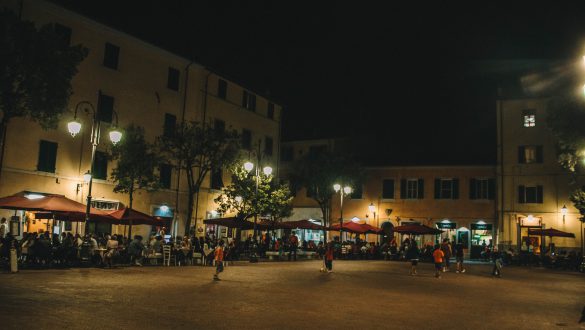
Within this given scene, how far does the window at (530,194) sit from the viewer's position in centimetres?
4472

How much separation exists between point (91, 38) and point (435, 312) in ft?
84.9

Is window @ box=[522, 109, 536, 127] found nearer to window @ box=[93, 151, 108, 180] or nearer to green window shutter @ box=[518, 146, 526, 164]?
green window shutter @ box=[518, 146, 526, 164]

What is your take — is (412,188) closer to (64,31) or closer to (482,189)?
(482,189)

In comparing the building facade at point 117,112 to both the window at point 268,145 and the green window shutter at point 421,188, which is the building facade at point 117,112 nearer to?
the window at point 268,145

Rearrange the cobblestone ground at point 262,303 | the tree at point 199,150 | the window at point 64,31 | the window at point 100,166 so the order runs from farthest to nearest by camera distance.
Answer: the tree at point 199,150 → the window at point 100,166 → the window at point 64,31 → the cobblestone ground at point 262,303

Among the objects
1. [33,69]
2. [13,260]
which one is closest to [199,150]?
[33,69]

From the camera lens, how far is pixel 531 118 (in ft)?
149

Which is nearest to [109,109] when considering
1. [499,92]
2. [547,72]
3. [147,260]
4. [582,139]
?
[147,260]

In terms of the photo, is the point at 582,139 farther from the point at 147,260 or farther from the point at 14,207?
the point at 14,207

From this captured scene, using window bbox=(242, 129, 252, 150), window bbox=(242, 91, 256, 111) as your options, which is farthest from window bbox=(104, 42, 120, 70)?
window bbox=(242, 129, 252, 150)

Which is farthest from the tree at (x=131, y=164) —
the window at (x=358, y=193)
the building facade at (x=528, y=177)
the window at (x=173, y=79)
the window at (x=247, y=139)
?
the building facade at (x=528, y=177)

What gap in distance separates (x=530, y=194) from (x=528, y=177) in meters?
1.34

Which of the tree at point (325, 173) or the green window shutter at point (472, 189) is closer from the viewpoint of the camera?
the green window shutter at point (472, 189)

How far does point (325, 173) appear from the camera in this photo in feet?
155
